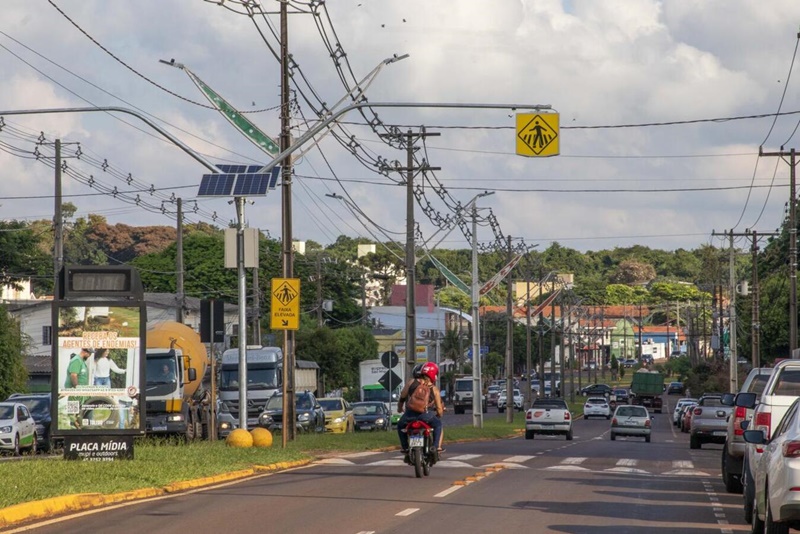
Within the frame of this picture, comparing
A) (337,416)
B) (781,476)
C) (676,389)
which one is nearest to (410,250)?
(337,416)

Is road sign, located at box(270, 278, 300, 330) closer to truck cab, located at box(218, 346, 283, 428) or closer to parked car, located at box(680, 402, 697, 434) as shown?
truck cab, located at box(218, 346, 283, 428)

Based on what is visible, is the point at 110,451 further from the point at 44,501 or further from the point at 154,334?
the point at 154,334

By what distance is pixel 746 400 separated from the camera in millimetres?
18281

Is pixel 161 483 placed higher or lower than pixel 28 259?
lower

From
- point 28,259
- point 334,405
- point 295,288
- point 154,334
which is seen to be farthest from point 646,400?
point 295,288

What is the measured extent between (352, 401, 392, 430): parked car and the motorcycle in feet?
80.6

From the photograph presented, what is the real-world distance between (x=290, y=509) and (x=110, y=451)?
669cm

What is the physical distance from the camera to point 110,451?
2077 centimetres

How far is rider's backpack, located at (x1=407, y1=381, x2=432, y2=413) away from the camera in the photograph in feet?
65.2

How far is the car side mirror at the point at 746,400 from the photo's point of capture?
59.2 feet

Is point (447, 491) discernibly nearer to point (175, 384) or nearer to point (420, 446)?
point (420, 446)

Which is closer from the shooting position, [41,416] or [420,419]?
[420,419]

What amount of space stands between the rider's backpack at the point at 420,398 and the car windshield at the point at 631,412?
3158cm

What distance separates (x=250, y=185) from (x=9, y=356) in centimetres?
2542
